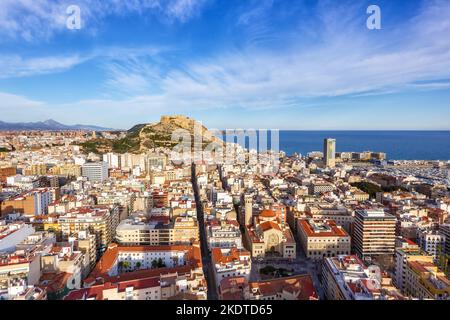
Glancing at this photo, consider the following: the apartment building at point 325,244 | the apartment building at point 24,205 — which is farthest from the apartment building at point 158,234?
the apartment building at point 24,205

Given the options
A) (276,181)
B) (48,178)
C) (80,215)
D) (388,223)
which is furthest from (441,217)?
(48,178)

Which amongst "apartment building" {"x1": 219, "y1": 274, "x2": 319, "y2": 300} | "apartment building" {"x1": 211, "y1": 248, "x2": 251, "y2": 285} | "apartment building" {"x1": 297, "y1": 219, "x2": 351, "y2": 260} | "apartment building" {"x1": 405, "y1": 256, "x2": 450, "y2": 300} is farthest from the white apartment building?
"apartment building" {"x1": 405, "y1": 256, "x2": 450, "y2": 300}

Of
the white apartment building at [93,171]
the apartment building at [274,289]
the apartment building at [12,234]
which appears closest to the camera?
the apartment building at [274,289]

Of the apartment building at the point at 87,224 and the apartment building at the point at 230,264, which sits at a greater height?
the apartment building at the point at 87,224

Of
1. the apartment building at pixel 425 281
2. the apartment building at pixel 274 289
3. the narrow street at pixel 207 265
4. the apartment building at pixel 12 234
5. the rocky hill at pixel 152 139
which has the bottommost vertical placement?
the narrow street at pixel 207 265

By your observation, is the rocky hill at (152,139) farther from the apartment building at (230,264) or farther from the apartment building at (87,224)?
the apartment building at (230,264)

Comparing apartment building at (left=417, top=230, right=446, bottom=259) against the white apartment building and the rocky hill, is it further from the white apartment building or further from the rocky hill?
the rocky hill
